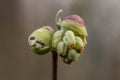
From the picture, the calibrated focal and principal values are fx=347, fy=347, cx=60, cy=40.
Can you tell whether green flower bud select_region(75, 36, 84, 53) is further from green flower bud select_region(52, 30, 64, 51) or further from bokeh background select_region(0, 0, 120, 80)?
bokeh background select_region(0, 0, 120, 80)

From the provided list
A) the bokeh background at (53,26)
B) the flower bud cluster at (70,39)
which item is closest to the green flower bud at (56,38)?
the flower bud cluster at (70,39)

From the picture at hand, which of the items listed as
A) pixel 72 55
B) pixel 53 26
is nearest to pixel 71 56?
pixel 72 55

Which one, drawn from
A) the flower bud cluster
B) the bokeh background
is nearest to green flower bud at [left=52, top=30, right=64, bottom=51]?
the flower bud cluster

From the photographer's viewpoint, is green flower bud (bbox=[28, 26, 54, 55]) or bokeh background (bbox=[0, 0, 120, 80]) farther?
bokeh background (bbox=[0, 0, 120, 80])

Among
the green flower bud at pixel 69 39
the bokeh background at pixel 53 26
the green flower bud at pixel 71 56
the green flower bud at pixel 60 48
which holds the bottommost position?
the green flower bud at pixel 71 56

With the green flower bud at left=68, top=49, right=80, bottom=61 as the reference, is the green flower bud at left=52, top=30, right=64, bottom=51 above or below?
above

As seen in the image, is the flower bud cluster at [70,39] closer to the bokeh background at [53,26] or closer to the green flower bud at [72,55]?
the green flower bud at [72,55]

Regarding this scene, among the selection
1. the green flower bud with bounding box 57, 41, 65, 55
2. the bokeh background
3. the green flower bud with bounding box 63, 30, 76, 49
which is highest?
the bokeh background
